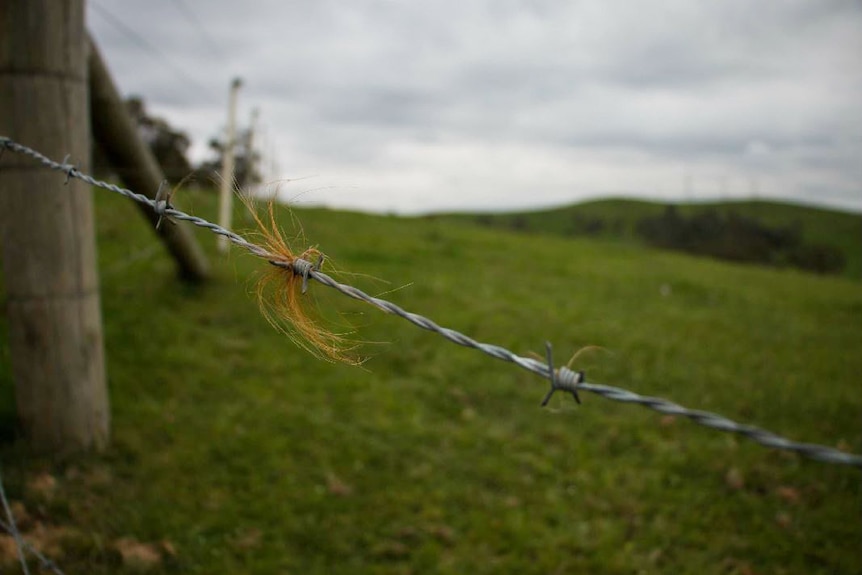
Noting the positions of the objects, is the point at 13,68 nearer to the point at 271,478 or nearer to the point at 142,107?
the point at 271,478

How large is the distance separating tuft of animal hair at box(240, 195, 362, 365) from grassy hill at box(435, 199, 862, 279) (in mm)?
88969

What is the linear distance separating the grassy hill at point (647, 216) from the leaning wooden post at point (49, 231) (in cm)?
8681

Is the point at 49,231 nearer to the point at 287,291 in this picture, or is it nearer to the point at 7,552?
the point at 7,552

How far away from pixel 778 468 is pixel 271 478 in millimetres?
4473

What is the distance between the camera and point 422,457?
4883mm

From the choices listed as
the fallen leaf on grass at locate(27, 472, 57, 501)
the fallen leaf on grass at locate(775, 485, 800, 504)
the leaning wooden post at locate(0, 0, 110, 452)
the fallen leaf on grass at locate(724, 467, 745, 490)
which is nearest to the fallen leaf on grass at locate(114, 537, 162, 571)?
the fallen leaf on grass at locate(27, 472, 57, 501)

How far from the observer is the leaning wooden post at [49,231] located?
12.0ft

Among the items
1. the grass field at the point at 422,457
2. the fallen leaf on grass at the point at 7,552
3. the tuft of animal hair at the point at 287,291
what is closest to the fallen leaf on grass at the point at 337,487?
the grass field at the point at 422,457

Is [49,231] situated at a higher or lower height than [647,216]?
lower

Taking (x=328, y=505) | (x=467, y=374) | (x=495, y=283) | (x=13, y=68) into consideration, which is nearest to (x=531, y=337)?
(x=467, y=374)

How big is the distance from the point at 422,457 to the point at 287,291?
3617mm

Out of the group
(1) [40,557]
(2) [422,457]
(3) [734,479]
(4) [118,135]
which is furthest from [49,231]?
(3) [734,479]

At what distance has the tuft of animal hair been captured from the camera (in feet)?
5.00

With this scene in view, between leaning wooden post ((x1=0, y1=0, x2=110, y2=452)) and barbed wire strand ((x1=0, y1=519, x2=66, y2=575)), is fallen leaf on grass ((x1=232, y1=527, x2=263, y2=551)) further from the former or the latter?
leaning wooden post ((x1=0, y1=0, x2=110, y2=452))
